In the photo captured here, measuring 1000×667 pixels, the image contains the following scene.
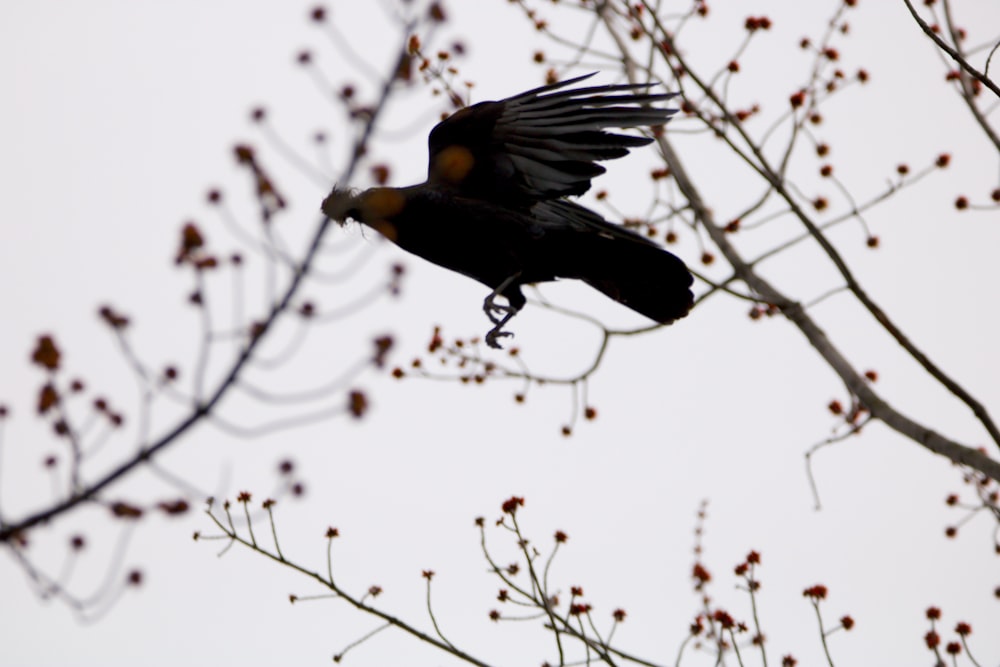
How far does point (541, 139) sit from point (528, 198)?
10.1 inches

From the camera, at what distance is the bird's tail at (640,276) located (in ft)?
16.9

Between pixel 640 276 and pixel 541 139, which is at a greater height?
pixel 541 139

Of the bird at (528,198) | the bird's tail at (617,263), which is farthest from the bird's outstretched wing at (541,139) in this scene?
the bird's tail at (617,263)

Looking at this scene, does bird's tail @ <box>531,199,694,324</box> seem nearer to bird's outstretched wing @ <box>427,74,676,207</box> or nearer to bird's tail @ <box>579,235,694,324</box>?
Result: bird's tail @ <box>579,235,694,324</box>

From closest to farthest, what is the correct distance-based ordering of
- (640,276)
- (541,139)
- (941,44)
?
(941,44)
(541,139)
(640,276)

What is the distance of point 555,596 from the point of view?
479 cm

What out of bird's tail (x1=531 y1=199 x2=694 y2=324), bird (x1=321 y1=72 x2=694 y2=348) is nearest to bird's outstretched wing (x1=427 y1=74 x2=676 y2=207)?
bird (x1=321 y1=72 x2=694 y2=348)

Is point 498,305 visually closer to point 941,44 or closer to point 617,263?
point 617,263

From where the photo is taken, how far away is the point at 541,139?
5.07 m

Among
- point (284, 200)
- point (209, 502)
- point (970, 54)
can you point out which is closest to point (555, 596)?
point (209, 502)

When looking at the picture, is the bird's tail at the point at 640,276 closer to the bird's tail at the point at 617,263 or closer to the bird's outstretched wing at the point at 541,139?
the bird's tail at the point at 617,263

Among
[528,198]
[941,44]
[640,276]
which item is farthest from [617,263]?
[941,44]

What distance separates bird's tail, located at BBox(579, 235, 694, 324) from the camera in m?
5.16

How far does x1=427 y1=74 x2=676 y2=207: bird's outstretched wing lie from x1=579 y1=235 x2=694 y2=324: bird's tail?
0.38 meters
